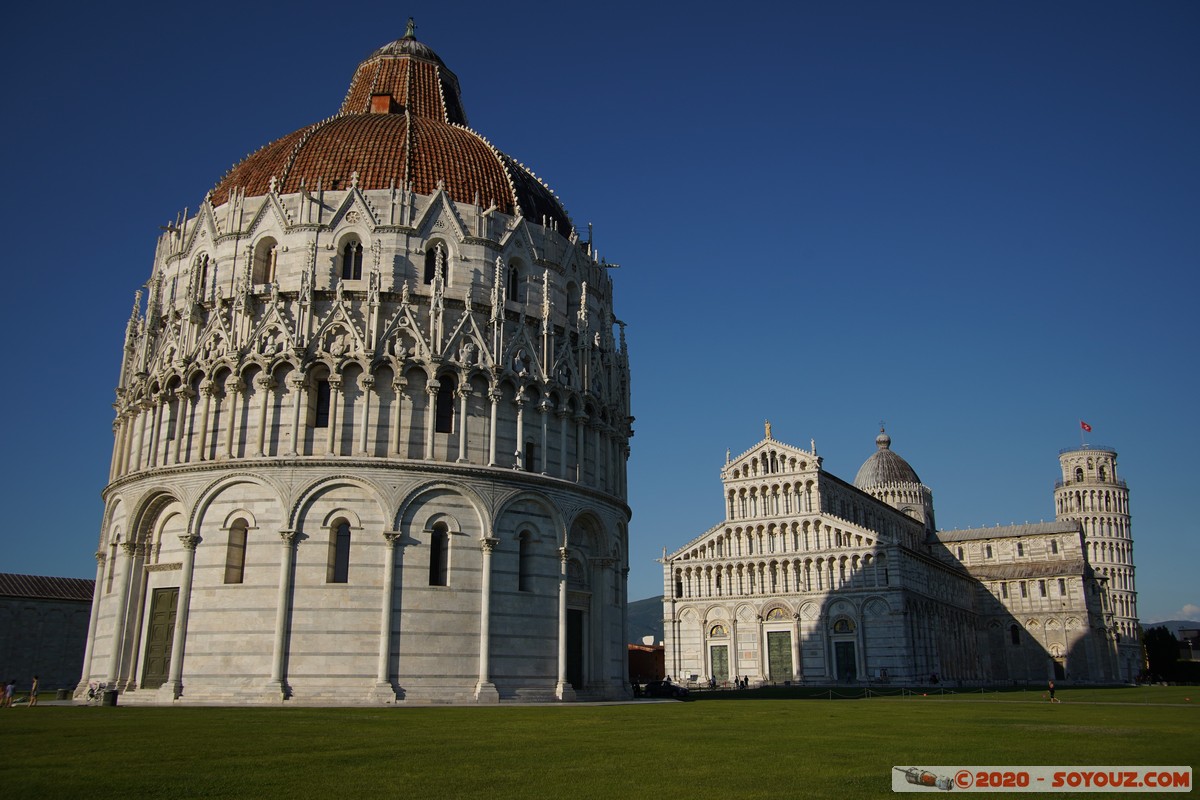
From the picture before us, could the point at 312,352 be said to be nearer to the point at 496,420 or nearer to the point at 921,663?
the point at 496,420

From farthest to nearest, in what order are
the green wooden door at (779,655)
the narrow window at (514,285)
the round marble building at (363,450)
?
the green wooden door at (779,655) < the narrow window at (514,285) < the round marble building at (363,450)

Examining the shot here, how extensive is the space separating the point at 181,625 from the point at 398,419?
1019 centimetres

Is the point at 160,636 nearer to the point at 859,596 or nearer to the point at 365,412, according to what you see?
the point at 365,412

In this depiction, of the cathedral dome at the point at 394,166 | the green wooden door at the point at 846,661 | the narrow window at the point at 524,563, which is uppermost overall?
the cathedral dome at the point at 394,166

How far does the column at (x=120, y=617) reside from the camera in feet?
116

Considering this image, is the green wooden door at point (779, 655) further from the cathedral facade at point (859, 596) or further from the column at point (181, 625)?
the column at point (181, 625)

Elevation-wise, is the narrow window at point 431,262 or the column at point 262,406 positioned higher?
the narrow window at point 431,262

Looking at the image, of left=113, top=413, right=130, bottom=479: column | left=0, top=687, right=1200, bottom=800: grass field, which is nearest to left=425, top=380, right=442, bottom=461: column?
left=0, top=687, right=1200, bottom=800: grass field

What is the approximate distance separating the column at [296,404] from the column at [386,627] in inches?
175

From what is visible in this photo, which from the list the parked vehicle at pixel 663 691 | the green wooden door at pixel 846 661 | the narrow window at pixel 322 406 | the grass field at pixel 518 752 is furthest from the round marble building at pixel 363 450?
the green wooden door at pixel 846 661

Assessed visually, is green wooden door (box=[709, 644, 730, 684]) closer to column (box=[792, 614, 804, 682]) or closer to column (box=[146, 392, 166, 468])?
column (box=[792, 614, 804, 682])

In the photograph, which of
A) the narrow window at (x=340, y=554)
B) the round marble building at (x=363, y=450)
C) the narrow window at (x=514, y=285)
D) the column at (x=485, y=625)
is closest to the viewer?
the round marble building at (x=363, y=450)

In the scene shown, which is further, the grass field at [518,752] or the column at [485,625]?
the column at [485,625]

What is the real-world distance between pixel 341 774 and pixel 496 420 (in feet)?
79.3
